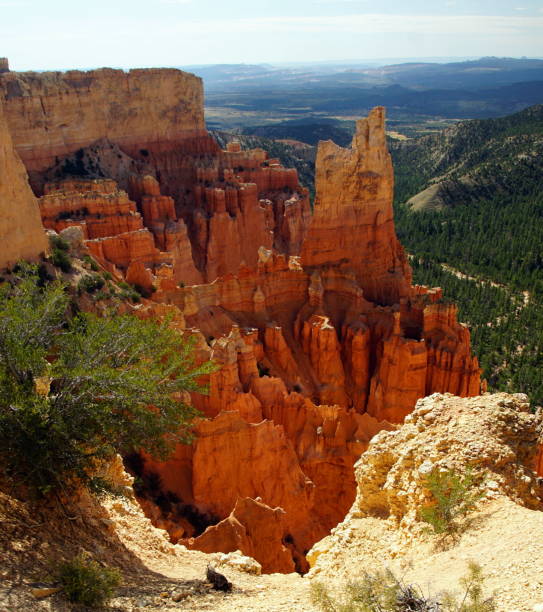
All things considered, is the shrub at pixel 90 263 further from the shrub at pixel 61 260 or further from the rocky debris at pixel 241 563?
the rocky debris at pixel 241 563

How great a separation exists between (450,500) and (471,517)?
45 centimetres

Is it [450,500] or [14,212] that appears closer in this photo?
[450,500]

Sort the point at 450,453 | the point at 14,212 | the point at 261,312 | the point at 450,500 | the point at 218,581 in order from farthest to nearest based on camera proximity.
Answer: the point at 261,312, the point at 14,212, the point at 450,453, the point at 450,500, the point at 218,581

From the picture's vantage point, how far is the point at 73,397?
380 inches

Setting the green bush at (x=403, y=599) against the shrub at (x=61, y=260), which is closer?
the green bush at (x=403, y=599)

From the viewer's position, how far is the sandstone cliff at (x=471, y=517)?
7938mm

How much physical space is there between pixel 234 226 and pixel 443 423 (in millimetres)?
38436

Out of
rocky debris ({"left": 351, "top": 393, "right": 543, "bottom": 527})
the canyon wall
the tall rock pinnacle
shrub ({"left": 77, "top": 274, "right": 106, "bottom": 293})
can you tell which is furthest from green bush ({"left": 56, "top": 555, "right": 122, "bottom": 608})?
the canyon wall

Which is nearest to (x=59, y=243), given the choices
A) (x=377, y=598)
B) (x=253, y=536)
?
(x=253, y=536)

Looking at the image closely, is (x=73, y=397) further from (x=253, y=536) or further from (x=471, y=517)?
(x=253, y=536)

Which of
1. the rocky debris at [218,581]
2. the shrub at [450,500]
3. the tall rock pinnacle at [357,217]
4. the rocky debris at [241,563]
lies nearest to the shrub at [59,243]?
the tall rock pinnacle at [357,217]

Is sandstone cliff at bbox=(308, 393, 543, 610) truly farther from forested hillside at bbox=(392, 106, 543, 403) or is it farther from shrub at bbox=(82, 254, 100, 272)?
forested hillside at bbox=(392, 106, 543, 403)

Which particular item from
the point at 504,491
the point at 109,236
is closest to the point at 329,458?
the point at 504,491

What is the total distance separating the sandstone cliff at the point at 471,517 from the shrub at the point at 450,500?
17 cm
